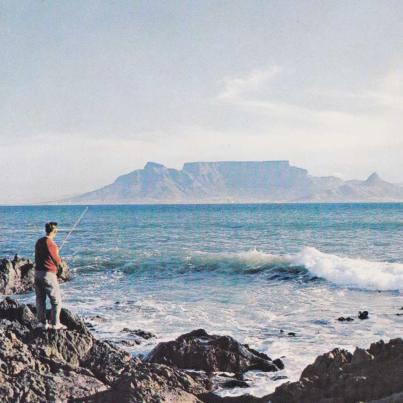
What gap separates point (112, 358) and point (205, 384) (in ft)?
5.67

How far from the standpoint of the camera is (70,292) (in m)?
22.3

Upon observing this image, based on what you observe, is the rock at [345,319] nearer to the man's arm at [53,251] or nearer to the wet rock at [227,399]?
the wet rock at [227,399]

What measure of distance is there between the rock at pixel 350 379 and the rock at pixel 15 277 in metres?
16.7

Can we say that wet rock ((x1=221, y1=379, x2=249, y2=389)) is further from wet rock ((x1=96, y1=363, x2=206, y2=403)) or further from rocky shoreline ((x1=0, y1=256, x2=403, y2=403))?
wet rock ((x1=96, y1=363, x2=206, y2=403))

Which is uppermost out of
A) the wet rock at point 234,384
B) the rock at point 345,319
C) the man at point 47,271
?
the man at point 47,271

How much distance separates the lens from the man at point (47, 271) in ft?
31.5

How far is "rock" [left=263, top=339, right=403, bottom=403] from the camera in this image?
271 inches

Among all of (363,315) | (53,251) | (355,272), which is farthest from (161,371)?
(355,272)

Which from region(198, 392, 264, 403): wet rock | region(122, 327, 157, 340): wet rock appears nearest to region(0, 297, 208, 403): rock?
region(198, 392, 264, 403): wet rock

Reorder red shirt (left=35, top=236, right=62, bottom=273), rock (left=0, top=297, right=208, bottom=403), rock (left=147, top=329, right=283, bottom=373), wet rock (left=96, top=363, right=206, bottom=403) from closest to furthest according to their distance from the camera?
wet rock (left=96, top=363, right=206, bottom=403) < rock (left=0, top=297, right=208, bottom=403) < red shirt (left=35, top=236, right=62, bottom=273) < rock (left=147, top=329, right=283, bottom=373)

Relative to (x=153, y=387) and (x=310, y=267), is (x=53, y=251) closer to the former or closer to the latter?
(x=153, y=387)

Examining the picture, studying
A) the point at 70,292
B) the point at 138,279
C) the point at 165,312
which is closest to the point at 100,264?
the point at 138,279

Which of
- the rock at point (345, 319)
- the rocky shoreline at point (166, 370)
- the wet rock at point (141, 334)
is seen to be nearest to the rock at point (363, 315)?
the rock at point (345, 319)

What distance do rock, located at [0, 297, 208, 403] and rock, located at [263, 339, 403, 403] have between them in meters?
1.48
